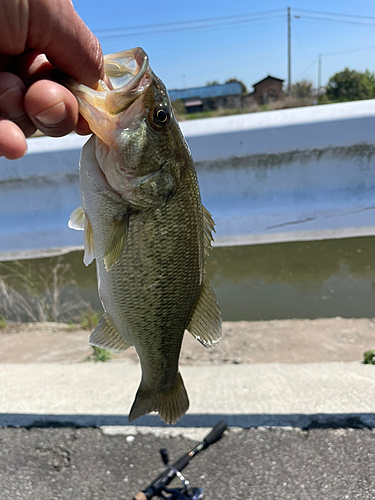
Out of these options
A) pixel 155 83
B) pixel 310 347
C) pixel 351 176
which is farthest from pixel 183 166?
pixel 351 176

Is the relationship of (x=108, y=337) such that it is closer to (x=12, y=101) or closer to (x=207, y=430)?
(x=12, y=101)

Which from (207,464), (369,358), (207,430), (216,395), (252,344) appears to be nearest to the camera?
(207,464)

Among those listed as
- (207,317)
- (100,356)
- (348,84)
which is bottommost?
(100,356)

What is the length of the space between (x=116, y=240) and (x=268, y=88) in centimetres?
4105

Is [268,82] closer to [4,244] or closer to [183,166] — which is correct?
[4,244]

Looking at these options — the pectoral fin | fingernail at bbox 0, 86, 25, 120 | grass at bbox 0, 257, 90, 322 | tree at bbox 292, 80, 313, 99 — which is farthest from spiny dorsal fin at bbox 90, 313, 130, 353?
tree at bbox 292, 80, 313, 99

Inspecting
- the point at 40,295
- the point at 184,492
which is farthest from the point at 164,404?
the point at 40,295

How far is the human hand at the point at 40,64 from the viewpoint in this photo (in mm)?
1196

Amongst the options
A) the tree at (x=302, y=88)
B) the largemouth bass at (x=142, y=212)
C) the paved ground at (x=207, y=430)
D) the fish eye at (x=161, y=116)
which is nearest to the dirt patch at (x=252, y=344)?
the paved ground at (x=207, y=430)

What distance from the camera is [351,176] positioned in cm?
475

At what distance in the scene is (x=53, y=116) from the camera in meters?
1.23

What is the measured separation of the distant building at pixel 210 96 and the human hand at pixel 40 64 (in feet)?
127

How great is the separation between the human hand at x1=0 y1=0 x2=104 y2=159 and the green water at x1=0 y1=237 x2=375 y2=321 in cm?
388

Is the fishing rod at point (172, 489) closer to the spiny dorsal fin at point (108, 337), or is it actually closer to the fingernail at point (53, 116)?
the spiny dorsal fin at point (108, 337)
